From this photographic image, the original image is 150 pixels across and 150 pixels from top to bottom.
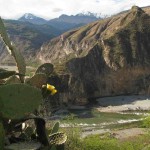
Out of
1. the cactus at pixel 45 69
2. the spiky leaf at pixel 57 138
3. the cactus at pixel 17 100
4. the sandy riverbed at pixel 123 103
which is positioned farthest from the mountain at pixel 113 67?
the cactus at pixel 17 100

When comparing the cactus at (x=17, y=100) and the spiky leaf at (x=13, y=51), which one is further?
the spiky leaf at (x=13, y=51)

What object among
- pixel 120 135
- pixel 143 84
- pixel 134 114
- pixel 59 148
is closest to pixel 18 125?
pixel 59 148

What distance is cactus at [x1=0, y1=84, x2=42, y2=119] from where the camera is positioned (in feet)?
12.6

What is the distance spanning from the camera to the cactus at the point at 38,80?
15.8 ft

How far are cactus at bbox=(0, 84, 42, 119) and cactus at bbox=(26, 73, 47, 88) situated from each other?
80cm

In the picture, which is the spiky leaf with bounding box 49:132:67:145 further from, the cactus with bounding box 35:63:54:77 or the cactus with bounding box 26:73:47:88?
the cactus with bounding box 35:63:54:77

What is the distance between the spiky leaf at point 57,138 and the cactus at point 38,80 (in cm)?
58

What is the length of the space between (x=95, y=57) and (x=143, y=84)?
18.8 m

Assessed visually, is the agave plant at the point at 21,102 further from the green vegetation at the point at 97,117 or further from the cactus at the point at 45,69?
the green vegetation at the point at 97,117

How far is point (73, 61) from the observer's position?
12725cm

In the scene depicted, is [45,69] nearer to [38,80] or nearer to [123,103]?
[38,80]

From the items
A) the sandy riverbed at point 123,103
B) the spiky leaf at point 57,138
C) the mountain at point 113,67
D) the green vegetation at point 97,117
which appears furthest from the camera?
the mountain at point 113,67

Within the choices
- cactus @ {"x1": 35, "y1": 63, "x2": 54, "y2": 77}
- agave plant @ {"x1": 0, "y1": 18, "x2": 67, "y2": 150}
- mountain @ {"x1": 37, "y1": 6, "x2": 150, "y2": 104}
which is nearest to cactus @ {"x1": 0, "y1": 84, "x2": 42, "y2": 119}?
agave plant @ {"x1": 0, "y1": 18, "x2": 67, "y2": 150}

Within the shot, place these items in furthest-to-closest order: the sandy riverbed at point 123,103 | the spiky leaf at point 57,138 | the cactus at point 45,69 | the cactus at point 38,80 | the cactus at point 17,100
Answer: the sandy riverbed at point 123,103
the cactus at point 45,69
the cactus at point 38,80
the spiky leaf at point 57,138
the cactus at point 17,100
